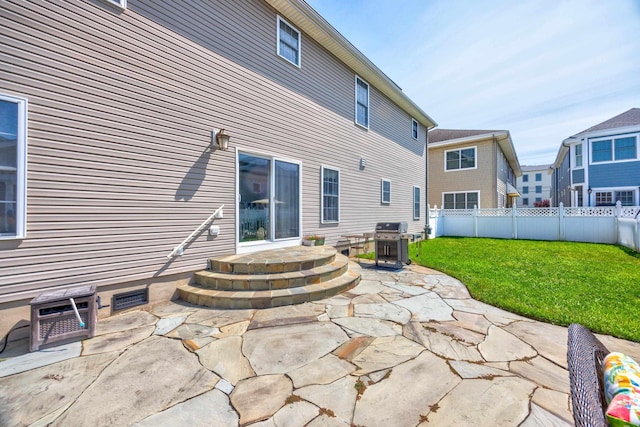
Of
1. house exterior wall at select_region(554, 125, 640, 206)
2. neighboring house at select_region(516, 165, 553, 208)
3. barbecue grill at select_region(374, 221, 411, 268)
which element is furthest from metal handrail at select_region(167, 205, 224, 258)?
neighboring house at select_region(516, 165, 553, 208)

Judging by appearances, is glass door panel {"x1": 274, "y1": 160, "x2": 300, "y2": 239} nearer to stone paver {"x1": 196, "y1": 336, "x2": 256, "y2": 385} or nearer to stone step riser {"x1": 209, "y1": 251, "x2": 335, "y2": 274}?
stone step riser {"x1": 209, "y1": 251, "x2": 335, "y2": 274}

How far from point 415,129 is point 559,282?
8565 mm

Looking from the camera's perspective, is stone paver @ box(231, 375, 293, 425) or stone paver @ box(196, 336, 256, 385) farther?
stone paver @ box(196, 336, 256, 385)

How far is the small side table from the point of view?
272cm

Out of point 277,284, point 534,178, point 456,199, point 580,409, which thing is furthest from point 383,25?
point 534,178

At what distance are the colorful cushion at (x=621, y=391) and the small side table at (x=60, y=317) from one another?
417 centimetres

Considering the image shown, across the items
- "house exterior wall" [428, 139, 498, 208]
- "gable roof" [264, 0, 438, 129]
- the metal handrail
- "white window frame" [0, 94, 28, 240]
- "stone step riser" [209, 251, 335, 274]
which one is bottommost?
"stone step riser" [209, 251, 335, 274]

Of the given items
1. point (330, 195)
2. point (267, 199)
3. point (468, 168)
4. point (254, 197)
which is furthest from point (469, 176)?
point (254, 197)

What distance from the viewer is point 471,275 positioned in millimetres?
5531

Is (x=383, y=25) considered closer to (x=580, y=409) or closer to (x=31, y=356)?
(x=580, y=409)

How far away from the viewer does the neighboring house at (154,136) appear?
300 centimetres

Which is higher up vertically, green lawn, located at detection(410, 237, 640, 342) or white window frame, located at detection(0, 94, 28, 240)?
white window frame, located at detection(0, 94, 28, 240)

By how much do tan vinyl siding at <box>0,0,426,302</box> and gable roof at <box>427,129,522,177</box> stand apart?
12780 millimetres

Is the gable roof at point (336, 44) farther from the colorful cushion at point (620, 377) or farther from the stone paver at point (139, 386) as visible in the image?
the colorful cushion at point (620, 377)
